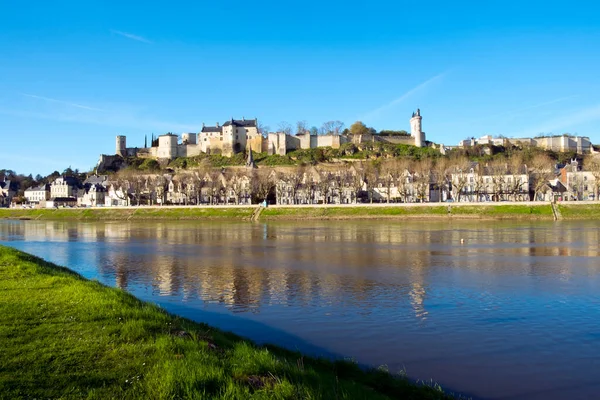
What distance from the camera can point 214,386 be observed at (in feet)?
19.0

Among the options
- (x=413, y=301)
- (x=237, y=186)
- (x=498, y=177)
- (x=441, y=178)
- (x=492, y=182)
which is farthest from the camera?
(x=237, y=186)

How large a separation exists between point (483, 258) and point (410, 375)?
1693 cm

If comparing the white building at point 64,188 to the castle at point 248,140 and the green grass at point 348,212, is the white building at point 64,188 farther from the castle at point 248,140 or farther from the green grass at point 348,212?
the green grass at point 348,212

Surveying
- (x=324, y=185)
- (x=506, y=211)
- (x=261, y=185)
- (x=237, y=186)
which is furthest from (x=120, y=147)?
(x=506, y=211)

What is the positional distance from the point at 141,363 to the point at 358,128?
14020 centimetres

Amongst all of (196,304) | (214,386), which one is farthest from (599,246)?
(214,386)

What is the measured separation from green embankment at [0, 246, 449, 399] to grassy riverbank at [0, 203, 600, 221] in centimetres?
5365

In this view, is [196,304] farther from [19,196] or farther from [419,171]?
[19,196]

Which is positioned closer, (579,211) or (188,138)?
(579,211)

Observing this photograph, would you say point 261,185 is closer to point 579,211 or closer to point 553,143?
point 579,211

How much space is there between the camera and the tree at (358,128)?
463 feet

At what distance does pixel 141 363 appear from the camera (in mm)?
6531

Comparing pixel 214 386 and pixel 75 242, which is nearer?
pixel 214 386

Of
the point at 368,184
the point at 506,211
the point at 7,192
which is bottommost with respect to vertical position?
the point at 506,211
